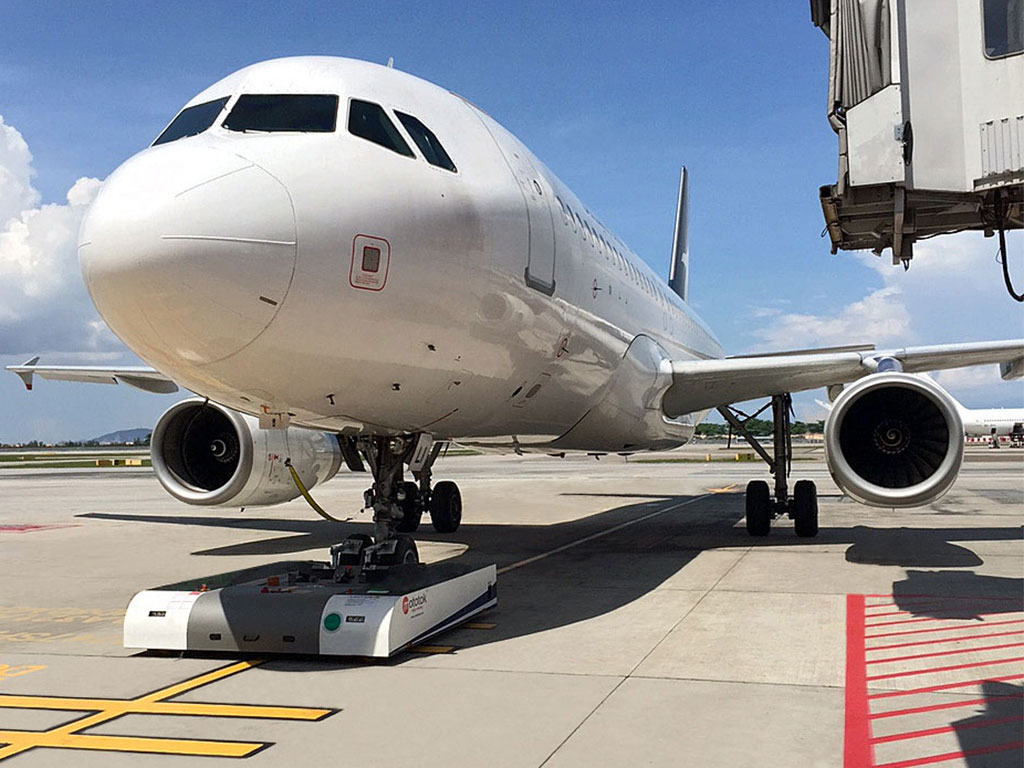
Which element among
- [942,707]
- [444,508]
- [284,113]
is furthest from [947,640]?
[444,508]

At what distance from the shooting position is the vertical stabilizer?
27797mm

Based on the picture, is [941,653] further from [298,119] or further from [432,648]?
[298,119]

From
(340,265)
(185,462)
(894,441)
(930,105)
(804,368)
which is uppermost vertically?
(930,105)

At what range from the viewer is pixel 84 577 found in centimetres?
984

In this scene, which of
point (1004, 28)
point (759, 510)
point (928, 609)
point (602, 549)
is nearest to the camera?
point (1004, 28)

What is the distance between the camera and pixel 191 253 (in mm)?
4848

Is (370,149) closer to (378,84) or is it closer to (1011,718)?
(378,84)

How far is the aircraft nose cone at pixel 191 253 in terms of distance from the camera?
4.87 meters

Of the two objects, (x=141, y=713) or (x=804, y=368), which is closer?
(x=141, y=713)

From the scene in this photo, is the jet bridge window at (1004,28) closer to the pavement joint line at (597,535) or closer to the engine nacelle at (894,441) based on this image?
the engine nacelle at (894,441)

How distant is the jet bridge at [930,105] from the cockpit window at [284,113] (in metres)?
3.00

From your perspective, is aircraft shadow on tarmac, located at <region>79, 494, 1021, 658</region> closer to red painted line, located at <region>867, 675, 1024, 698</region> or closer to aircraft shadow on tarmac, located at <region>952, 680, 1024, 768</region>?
red painted line, located at <region>867, 675, 1024, 698</region>

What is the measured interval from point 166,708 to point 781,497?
33.2 feet

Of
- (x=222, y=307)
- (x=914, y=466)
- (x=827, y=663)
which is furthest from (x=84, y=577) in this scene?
(x=914, y=466)
